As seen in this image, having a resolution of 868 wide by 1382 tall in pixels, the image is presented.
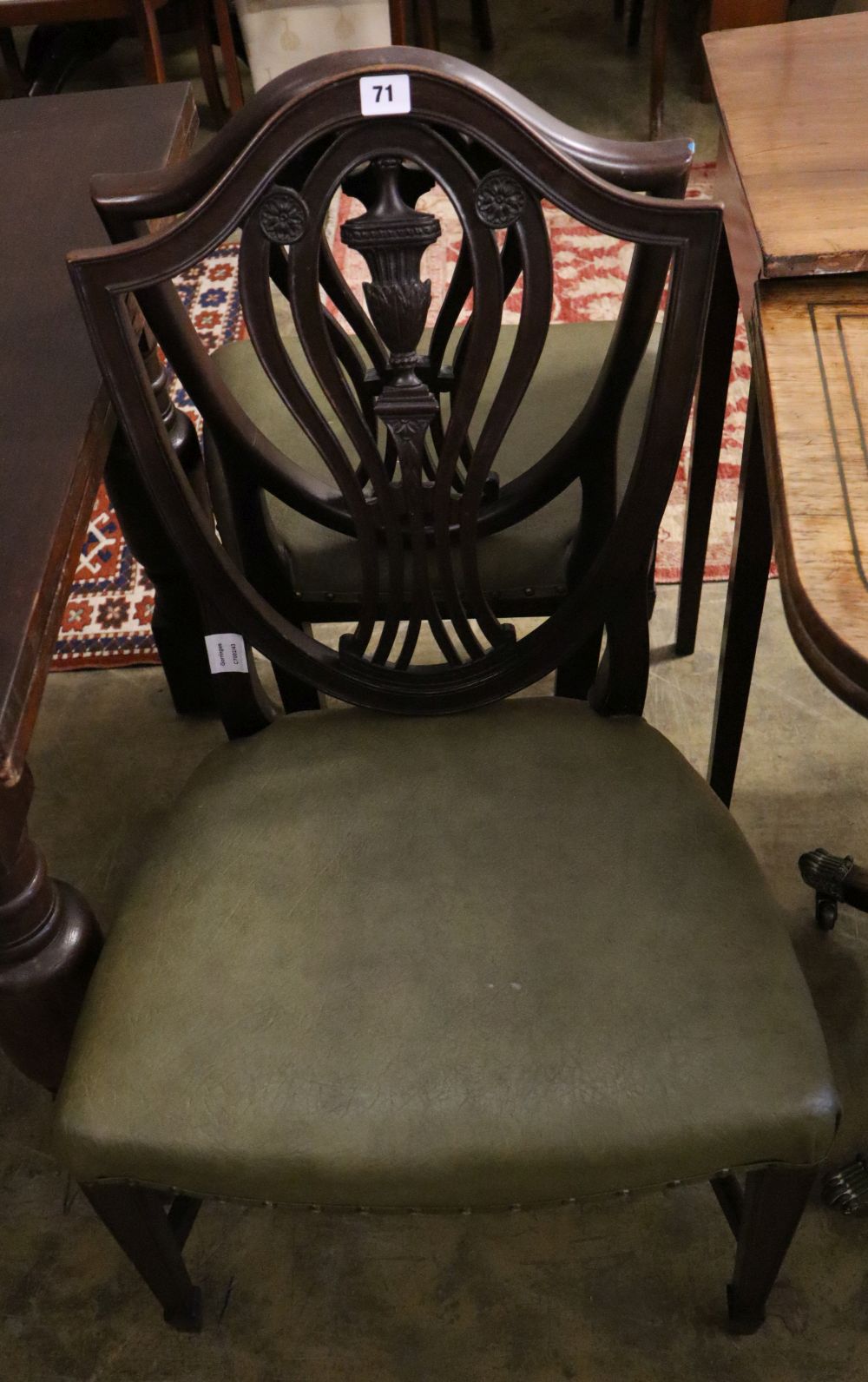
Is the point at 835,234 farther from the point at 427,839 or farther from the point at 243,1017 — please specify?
the point at 243,1017

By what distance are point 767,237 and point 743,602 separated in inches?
16.1

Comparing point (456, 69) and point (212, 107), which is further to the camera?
point (212, 107)

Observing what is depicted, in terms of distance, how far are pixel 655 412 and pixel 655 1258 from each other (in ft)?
2.81

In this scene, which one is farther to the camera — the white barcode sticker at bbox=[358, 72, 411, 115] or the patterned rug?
the patterned rug

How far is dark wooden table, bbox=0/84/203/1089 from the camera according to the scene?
846 millimetres

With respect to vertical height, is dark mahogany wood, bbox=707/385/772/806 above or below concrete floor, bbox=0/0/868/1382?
above

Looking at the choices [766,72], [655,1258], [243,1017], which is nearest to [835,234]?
[766,72]

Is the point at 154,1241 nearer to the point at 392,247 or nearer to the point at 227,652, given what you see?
the point at 227,652

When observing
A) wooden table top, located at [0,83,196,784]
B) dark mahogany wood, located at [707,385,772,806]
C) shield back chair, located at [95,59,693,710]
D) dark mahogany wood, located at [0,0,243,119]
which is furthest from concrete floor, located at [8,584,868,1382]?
dark mahogany wood, located at [0,0,243,119]

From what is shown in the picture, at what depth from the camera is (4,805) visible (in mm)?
830

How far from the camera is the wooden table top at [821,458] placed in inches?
29.1

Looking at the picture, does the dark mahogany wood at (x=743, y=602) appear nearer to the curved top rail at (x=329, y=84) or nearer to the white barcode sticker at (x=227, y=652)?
the curved top rail at (x=329, y=84)

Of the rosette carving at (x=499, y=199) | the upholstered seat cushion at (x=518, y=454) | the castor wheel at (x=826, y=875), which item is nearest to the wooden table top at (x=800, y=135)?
the upholstered seat cushion at (x=518, y=454)

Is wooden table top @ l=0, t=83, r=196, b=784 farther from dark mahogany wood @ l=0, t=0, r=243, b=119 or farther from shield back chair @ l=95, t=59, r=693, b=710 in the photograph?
dark mahogany wood @ l=0, t=0, r=243, b=119
